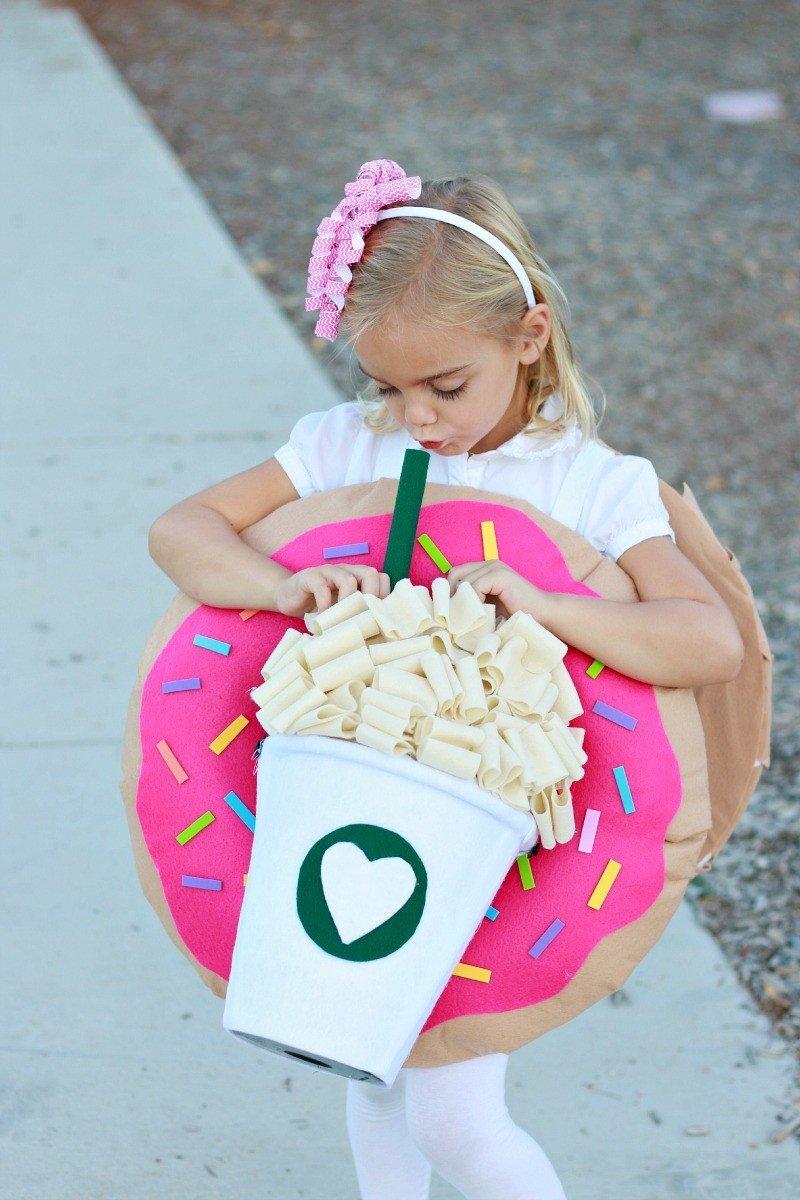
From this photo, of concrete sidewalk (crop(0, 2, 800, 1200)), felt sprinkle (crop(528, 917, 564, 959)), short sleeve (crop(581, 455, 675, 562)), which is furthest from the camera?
concrete sidewalk (crop(0, 2, 800, 1200))

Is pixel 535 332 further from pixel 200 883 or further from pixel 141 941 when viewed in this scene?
pixel 141 941

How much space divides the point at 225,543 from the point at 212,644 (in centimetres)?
16

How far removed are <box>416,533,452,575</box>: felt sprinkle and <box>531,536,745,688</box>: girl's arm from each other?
17cm

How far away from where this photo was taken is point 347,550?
1975 millimetres

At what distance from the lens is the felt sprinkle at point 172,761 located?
6.27 ft

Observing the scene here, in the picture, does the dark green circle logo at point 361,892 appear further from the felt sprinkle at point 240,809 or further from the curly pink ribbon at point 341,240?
the curly pink ribbon at point 341,240

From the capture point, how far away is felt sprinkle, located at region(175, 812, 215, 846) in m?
Answer: 1.89

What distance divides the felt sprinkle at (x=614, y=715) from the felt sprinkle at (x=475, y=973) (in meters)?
0.39

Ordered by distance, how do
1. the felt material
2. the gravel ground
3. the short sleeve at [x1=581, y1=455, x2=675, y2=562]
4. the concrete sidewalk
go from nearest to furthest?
the felt material
the short sleeve at [x1=581, y1=455, x2=675, y2=562]
the concrete sidewalk
the gravel ground

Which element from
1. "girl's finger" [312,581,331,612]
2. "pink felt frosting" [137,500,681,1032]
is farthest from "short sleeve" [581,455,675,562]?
"girl's finger" [312,581,331,612]

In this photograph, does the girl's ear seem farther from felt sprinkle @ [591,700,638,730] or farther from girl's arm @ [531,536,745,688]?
felt sprinkle @ [591,700,638,730]

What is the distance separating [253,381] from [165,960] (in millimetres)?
2371

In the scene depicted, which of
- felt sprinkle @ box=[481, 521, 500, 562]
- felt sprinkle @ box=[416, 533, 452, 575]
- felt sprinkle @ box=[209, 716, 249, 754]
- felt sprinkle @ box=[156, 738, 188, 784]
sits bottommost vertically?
felt sprinkle @ box=[156, 738, 188, 784]

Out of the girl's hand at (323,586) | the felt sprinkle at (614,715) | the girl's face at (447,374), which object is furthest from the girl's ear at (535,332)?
the felt sprinkle at (614,715)
